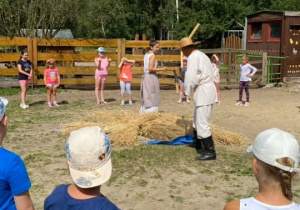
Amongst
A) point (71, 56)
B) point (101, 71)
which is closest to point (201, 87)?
point (101, 71)

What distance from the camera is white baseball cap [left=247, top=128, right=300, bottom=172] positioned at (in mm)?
2049

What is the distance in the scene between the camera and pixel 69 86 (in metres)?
16.4

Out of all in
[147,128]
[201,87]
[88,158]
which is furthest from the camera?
[147,128]

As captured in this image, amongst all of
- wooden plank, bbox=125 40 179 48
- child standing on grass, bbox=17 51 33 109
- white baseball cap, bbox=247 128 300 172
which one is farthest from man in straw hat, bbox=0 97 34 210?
wooden plank, bbox=125 40 179 48

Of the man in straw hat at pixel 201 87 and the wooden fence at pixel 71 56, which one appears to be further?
the wooden fence at pixel 71 56

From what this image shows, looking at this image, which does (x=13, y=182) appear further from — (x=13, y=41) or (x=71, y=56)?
(x=71, y=56)

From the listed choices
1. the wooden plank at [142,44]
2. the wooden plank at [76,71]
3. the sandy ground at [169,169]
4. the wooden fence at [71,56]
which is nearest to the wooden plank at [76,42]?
the wooden fence at [71,56]

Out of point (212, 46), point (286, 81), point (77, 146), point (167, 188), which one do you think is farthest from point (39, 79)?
point (212, 46)

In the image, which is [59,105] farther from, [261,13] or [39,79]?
[261,13]

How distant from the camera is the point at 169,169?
6.00 meters

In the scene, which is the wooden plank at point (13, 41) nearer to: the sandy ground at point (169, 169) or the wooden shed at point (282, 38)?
the sandy ground at point (169, 169)

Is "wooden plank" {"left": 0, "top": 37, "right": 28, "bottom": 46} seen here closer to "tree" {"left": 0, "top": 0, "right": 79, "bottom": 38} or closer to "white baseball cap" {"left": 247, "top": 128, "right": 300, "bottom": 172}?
"tree" {"left": 0, "top": 0, "right": 79, "bottom": 38}

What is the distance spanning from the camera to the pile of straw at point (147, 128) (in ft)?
24.3

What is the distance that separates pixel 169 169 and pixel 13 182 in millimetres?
3767
